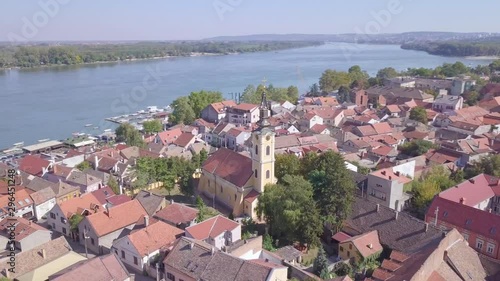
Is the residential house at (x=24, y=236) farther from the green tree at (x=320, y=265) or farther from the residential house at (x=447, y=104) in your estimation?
the residential house at (x=447, y=104)

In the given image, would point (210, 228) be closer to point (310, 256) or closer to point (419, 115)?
point (310, 256)

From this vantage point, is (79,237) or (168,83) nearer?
(79,237)

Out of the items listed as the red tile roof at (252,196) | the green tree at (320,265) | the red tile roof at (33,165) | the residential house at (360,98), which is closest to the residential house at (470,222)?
the green tree at (320,265)

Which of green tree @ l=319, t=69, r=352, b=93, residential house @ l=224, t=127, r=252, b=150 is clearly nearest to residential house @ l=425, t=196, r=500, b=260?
residential house @ l=224, t=127, r=252, b=150

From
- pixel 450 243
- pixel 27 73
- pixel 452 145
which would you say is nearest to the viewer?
pixel 450 243

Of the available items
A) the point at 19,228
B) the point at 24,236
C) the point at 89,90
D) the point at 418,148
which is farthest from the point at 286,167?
the point at 89,90

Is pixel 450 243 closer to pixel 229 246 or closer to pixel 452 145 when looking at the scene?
pixel 229 246

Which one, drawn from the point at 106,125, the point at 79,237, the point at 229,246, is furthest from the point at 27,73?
the point at 229,246
